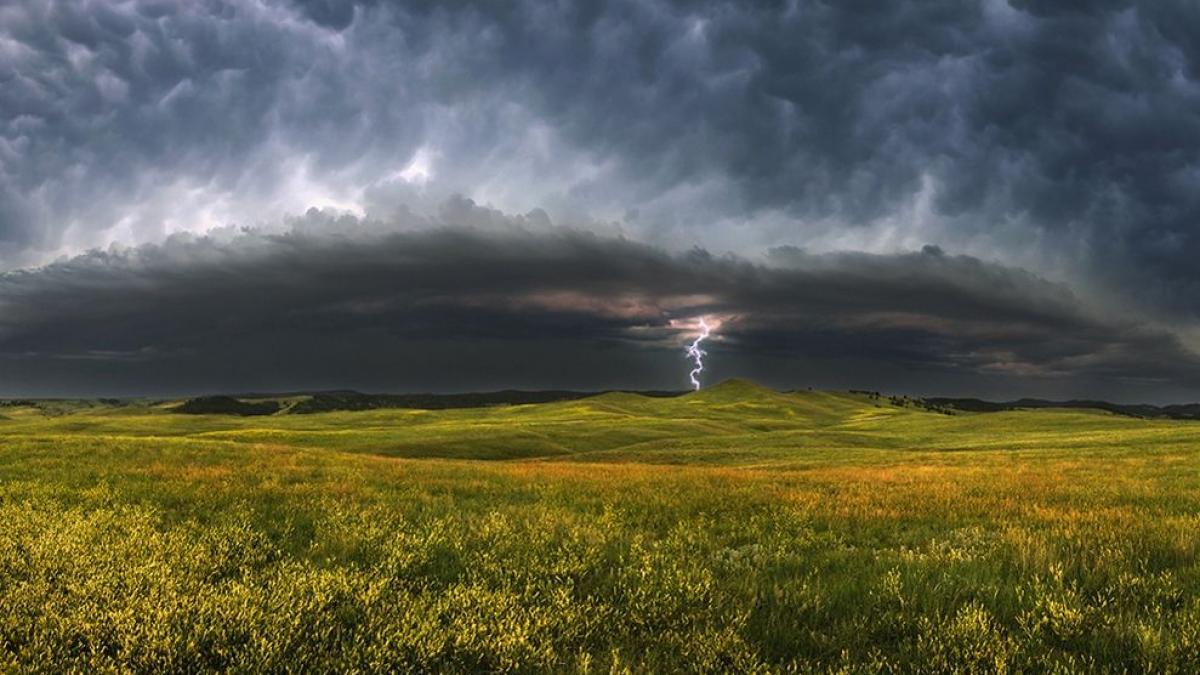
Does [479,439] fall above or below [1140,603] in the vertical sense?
below

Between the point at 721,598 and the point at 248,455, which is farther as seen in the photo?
the point at 248,455

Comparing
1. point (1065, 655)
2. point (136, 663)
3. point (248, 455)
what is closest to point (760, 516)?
point (1065, 655)

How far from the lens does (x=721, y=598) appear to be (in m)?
6.60

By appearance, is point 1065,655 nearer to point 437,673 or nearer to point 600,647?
point 600,647

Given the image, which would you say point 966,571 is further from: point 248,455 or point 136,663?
Result: point 248,455

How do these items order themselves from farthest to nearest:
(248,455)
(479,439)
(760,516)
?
(479,439) < (248,455) < (760,516)

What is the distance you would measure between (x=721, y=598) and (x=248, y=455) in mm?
25981

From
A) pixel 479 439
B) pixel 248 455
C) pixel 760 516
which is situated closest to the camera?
pixel 760 516

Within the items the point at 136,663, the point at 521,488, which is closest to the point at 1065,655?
the point at 136,663

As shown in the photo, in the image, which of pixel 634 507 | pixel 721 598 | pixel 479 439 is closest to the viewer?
pixel 721 598

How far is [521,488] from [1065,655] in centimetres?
1314

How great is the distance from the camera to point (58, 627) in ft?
17.3

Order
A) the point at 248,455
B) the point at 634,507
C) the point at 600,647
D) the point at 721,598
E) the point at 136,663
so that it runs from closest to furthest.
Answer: the point at 136,663
the point at 600,647
the point at 721,598
the point at 634,507
the point at 248,455

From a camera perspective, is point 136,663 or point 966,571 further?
point 966,571
